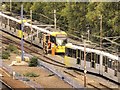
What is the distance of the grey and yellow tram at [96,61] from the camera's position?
37.2 m

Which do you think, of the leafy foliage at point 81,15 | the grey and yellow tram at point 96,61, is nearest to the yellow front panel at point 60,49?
the leafy foliage at point 81,15

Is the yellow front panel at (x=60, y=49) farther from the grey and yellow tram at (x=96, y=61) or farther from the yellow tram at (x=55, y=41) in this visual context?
the grey and yellow tram at (x=96, y=61)

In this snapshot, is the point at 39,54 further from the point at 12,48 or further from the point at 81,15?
the point at 81,15

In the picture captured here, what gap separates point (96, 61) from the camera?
1581 inches

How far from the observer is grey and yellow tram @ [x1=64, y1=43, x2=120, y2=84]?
37.2 metres

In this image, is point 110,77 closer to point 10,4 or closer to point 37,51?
point 37,51

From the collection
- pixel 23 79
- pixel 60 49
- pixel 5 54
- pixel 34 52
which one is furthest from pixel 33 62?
pixel 34 52

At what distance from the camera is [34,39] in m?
59.8

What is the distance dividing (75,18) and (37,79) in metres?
23.8

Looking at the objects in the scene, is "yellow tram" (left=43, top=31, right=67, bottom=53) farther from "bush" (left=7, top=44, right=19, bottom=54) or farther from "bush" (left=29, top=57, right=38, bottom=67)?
"bush" (left=29, top=57, right=38, bottom=67)

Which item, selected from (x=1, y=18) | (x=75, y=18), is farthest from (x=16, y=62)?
(x=1, y=18)

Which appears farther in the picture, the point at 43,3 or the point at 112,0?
the point at 43,3

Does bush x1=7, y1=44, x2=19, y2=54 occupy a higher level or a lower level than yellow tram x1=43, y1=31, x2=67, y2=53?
lower

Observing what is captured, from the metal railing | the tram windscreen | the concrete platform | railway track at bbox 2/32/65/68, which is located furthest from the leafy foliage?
the metal railing
